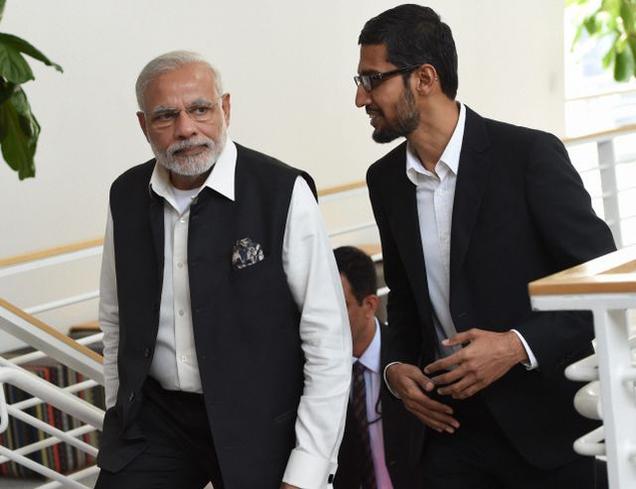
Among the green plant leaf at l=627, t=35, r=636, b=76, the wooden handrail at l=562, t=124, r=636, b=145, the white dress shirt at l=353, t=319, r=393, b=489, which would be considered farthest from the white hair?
the green plant leaf at l=627, t=35, r=636, b=76

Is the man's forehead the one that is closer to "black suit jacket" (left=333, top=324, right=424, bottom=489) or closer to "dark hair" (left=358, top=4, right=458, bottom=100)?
"dark hair" (left=358, top=4, right=458, bottom=100)

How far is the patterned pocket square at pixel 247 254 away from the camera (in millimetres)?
2234

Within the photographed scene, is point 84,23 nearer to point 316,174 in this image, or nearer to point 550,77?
point 316,174

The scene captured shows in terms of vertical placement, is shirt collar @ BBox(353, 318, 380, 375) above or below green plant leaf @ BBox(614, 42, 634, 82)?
below

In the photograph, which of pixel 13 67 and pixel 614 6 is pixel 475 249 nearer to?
pixel 13 67

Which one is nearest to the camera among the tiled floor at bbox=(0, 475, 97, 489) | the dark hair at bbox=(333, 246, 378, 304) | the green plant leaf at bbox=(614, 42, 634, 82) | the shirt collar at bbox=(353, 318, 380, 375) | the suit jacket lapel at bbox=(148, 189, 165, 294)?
the suit jacket lapel at bbox=(148, 189, 165, 294)

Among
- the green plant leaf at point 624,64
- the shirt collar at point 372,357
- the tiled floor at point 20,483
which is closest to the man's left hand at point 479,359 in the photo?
the shirt collar at point 372,357

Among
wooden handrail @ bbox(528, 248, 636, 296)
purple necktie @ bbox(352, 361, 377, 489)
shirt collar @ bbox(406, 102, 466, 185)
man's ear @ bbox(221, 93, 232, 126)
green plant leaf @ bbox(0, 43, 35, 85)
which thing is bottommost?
purple necktie @ bbox(352, 361, 377, 489)

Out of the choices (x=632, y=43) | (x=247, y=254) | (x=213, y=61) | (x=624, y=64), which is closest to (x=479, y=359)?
(x=247, y=254)

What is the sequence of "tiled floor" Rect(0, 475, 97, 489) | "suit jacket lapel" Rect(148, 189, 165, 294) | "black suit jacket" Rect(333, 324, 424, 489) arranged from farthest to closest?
1. "tiled floor" Rect(0, 475, 97, 489)
2. "black suit jacket" Rect(333, 324, 424, 489)
3. "suit jacket lapel" Rect(148, 189, 165, 294)

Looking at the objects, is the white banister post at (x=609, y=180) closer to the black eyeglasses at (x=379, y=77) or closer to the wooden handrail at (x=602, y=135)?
the wooden handrail at (x=602, y=135)

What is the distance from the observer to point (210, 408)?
86.2 inches

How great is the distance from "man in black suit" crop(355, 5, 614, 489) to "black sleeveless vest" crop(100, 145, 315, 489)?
249mm

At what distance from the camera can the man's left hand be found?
85.7 inches
